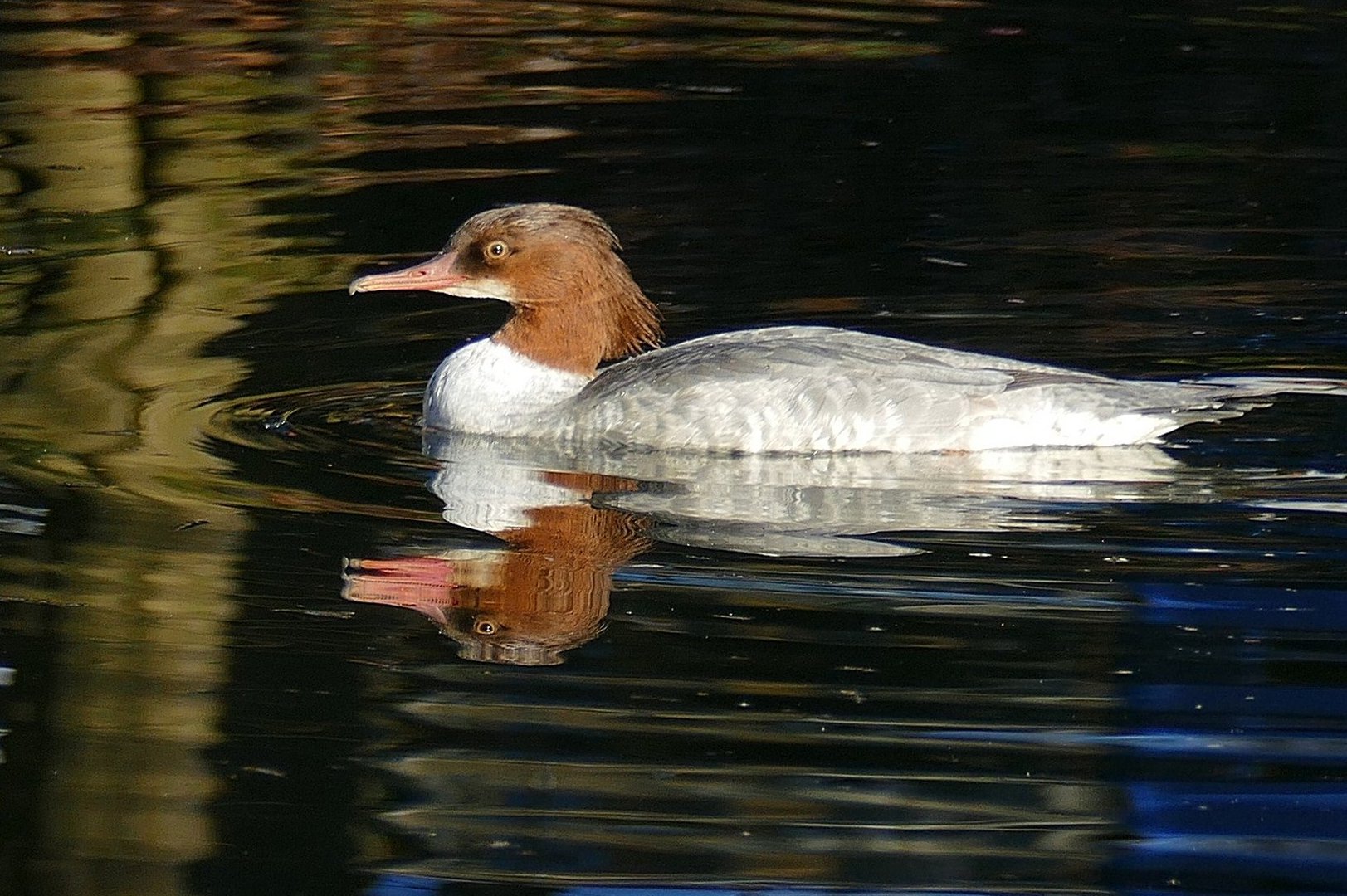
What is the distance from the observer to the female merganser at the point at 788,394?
7574 mm

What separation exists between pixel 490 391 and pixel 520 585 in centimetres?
187

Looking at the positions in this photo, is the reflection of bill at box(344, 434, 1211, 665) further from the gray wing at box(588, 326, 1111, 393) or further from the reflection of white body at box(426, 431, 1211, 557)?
the gray wing at box(588, 326, 1111, 393)

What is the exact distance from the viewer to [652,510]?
22.7ft

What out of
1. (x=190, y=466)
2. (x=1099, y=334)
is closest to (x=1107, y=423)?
(x=1099, y=334)

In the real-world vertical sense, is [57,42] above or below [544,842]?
above

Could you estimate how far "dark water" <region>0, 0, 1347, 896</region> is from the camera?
4.69 metres

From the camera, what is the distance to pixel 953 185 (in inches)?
456

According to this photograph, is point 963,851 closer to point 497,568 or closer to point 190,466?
point 497,568

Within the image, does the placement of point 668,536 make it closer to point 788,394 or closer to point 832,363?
point 788,394

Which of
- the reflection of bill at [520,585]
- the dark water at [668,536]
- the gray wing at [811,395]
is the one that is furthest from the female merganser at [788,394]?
the reflection of bill at [520,585]

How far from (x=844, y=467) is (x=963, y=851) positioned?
120 inches

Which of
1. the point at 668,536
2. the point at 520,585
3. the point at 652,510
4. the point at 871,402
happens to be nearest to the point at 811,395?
the point at 871,402

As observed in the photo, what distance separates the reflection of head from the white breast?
1.25 meters

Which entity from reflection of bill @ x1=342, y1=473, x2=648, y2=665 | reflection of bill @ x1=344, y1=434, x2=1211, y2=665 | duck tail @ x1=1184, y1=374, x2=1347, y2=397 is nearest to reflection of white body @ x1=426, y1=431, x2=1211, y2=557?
reflection of bill @ x1=344, y1=434, x2=1211, y2=665
